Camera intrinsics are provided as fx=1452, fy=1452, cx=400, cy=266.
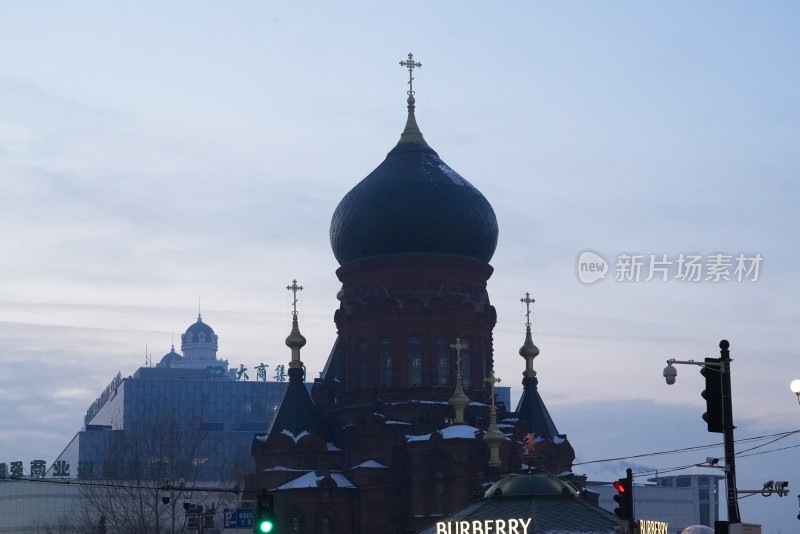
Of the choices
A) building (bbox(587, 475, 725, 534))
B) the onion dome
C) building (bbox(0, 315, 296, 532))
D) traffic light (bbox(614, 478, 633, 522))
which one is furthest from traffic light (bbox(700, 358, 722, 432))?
building (bbox(587, 475, 725, 534))

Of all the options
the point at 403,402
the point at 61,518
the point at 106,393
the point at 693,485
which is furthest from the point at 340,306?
the point at 106,393

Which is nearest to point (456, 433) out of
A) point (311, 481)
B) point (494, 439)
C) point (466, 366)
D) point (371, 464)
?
point (494, 439)

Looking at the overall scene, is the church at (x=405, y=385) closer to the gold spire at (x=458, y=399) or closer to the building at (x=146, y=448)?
the gold spire at (x=458, y=399)

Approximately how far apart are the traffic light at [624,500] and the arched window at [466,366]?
41.4m

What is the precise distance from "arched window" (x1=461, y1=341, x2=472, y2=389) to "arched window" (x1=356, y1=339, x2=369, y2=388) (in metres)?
5.07

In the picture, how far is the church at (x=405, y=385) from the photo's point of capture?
71.9m

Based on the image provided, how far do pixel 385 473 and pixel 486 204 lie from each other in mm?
16064

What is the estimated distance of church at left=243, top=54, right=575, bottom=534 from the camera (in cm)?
7188

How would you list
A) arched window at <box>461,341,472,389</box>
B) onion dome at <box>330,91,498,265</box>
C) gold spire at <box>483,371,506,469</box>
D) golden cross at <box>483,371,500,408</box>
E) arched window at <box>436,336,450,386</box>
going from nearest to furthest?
1. gold spire at <box>483,371,506,469</box>
2. golden cross at <box>483,371,500,408</box>
3. arched window at <box>436,336,450,386</box>
4. arched window at <box>461,341,472,389</box>
5. onion dome at <box>330,91,498,265</box>

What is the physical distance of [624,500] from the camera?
34.2 metres

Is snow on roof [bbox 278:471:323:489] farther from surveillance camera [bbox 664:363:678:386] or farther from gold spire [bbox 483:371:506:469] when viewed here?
surveillance camera [bbox 664:363:678:386]

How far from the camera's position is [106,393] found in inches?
7510

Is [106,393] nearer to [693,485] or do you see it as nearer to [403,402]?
[693,485]

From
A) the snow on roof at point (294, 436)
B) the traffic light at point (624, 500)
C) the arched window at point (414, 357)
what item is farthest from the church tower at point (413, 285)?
the traffic light at point (624, 500)
